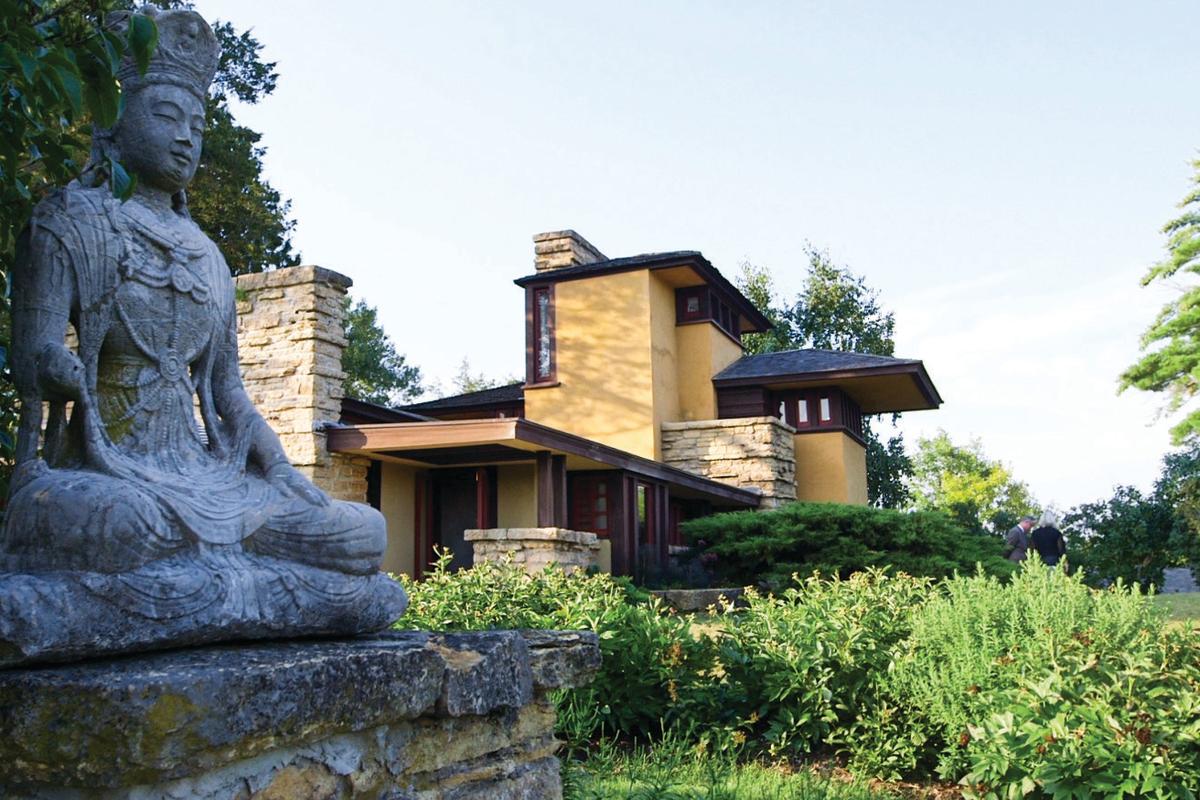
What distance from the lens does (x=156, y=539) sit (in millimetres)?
3137

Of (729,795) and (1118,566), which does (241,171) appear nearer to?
(729,795)

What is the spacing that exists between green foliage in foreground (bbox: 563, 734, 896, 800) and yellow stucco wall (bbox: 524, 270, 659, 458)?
13.3 metres

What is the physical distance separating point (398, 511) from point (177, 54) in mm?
13195

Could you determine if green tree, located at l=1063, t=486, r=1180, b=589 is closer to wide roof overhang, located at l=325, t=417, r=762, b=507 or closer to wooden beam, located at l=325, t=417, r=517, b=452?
wide roof overhang, located at l=325, t=417, r=762, b=507

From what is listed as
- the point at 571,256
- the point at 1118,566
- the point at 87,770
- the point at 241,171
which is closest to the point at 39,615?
the point at 87,770

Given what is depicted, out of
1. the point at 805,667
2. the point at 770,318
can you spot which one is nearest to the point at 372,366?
the point at 770,318

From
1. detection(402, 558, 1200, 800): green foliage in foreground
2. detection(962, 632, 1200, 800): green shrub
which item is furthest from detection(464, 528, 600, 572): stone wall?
detection(962, 632, 1200, 800): green shrub

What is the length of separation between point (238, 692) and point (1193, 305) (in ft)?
105

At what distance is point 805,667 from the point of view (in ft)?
21.8

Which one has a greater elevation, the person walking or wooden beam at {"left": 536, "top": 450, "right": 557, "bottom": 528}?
wooden beam at {"left": 536, "top": 450, "right": 557, "bottom": 528}

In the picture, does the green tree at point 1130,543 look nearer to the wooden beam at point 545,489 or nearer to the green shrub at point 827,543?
the green shrub at point 827,543

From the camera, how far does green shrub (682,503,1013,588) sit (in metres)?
15.6

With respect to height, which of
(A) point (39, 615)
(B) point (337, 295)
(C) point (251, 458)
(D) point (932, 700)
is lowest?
(D) point (932, 700)

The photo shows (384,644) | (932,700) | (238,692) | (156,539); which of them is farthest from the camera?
(932,700)
